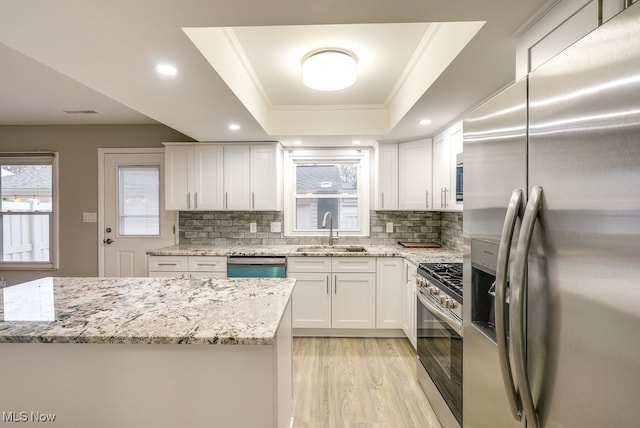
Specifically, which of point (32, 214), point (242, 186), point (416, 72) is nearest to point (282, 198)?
point (242, 186)

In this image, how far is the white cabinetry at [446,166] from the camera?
273 centimetres

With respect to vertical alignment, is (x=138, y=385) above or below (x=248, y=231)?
below

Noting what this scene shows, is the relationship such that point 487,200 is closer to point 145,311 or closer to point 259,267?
point 145,311

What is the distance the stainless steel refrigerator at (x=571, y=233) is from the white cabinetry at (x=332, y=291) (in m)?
2.24

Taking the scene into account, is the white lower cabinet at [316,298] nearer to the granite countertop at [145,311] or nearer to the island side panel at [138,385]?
the granite countertop at [145,311]

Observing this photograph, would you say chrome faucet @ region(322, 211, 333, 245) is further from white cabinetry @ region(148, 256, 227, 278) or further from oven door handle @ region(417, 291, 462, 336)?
oven door handle @ region(417, 291, 462, 336)

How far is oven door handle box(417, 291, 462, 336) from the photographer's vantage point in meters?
1.66

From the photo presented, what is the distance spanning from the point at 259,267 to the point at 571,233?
2910 mm

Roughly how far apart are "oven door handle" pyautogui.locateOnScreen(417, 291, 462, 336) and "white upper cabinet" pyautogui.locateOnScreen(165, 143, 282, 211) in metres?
2.05

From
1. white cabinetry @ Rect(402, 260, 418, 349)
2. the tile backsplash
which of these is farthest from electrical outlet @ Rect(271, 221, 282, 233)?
white cabinetry @ Rect(402, 260, 418, 349)

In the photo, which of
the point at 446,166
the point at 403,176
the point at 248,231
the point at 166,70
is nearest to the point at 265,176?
the point at 248,231

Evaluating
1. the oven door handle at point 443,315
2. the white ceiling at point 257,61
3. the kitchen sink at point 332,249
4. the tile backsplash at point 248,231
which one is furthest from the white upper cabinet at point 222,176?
the oven door handle at point 443,315

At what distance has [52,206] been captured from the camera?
4.02m

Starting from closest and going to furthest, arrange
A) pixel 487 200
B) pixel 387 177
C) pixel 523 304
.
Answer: pixel 523 304 → pixel 487 200 → pixel 387 177
